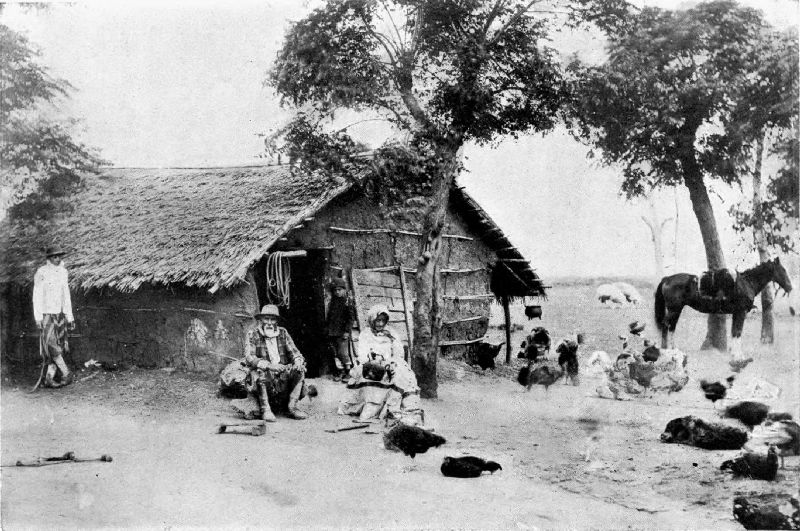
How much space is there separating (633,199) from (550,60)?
65.9 inches

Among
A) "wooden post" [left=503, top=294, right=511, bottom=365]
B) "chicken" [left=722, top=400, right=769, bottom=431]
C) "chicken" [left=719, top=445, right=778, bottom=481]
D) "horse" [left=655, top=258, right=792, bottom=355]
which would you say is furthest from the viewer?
"wooden post" [left=503, top=294, right=511, bottom=365]

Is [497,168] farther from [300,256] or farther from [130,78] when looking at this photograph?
[130,78]

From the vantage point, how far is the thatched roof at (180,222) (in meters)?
7.78

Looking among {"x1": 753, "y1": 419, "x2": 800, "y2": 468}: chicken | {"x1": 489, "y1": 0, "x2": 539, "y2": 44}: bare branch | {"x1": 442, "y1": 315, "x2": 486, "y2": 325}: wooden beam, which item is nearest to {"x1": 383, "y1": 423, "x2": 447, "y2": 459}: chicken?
{"x1": 753, "y1": 419, "x2": 800, "y2": 468}: chicken

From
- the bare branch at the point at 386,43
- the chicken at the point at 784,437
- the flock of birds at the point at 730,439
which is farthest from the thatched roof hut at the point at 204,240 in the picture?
the chicken at the point at 784,437

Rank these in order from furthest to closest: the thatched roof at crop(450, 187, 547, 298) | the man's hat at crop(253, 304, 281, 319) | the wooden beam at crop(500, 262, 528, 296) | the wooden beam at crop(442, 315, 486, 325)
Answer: the wooden beam at crop(500, 262, 528, 296) < the wooden beam at crop(442, 315, 486, 325) < the thatched roof at crop(450, 187, 547, 298) < the man's hat at crop(253, 304, 281, 319)

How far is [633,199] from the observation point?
24.6 ft

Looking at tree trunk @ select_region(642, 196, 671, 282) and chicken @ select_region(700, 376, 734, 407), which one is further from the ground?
tree trunk @ select_region(642, 196, 671, 282)

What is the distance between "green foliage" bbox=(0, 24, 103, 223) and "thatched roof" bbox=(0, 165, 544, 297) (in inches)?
10.8

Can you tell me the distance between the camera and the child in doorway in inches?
371

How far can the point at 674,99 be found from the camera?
6.99m

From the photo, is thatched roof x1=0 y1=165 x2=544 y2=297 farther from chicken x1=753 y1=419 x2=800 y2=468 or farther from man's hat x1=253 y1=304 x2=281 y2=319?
chicken x1=753 y1=419 x2=800 y2=468

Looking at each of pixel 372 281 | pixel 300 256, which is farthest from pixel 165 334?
pixel 372 281

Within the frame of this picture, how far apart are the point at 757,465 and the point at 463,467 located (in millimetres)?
2267
